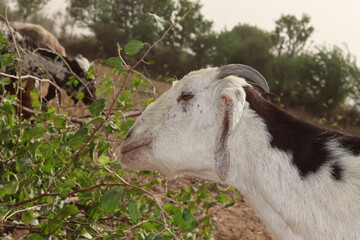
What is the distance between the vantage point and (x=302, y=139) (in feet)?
7.16

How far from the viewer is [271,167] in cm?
218

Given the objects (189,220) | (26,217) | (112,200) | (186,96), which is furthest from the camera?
(26,217)

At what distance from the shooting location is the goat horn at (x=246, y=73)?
7.46 ft

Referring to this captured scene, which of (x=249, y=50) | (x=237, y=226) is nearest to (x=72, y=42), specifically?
(x=249, y=50)

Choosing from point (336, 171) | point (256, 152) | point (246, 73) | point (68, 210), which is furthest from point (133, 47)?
point (336, 171)

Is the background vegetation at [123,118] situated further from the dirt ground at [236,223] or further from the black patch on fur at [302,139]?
the black patch on fur at [302,139]

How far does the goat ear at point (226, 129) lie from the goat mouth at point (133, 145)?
1.61 ft

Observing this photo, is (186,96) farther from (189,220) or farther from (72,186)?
(72,186)

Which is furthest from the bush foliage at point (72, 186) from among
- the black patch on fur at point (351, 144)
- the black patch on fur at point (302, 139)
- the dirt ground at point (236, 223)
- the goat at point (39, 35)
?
the goat at point (39, 35)

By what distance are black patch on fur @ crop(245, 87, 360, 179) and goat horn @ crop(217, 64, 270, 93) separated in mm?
134

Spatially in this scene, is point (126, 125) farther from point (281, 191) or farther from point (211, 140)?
point (281, 191)

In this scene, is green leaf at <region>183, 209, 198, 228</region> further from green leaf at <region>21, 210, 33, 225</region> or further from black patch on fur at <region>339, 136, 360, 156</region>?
green leaf at <region>21, 210, 33, 225</region>

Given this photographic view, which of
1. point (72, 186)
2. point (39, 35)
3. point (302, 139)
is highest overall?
point (302, 139)

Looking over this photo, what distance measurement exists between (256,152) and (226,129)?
0.71 ft
